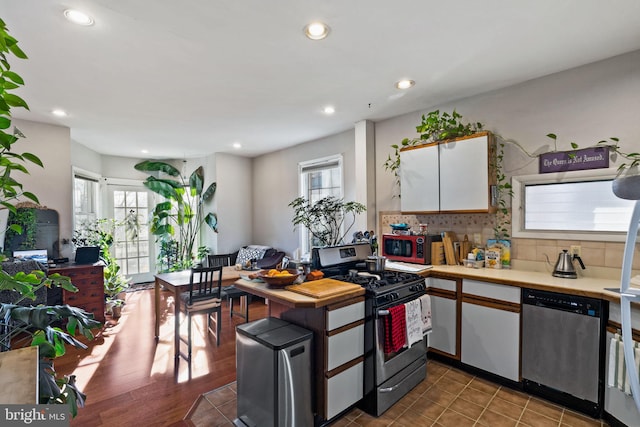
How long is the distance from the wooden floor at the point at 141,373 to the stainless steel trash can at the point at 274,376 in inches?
23.9

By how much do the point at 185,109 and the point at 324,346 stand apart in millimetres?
3004

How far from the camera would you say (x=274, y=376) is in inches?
75.0

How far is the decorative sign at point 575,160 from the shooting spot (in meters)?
2.57

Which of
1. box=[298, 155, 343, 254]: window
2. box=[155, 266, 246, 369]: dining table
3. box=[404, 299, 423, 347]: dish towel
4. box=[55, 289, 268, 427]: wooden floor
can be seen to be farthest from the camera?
box=[298, 155, 343, 254]: window

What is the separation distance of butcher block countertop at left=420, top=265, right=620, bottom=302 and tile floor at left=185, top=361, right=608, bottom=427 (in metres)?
0.88

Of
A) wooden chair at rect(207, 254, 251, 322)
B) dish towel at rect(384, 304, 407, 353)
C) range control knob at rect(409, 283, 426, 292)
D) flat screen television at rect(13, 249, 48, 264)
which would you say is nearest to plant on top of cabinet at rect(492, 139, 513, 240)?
range control knob at rect(409, 283, 426, 292)

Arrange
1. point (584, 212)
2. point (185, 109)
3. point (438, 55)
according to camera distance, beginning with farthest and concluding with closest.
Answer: point (185, 109) → point (584, 212) → point (438, 55)

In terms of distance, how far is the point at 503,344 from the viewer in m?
2.61

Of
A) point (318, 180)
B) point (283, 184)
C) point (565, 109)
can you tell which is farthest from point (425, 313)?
point (283, 184)

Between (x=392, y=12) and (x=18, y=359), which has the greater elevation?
(x=392, y=12)

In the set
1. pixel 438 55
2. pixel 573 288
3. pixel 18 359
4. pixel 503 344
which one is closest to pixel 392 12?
pixel 438 55

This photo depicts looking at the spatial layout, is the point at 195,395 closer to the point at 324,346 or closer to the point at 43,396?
the point at 324,346

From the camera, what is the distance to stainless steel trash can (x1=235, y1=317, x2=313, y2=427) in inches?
75.5

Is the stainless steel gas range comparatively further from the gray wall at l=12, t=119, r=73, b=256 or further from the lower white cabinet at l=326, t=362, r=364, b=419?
the gray wall at l=12, t=119, r=73, b=256
